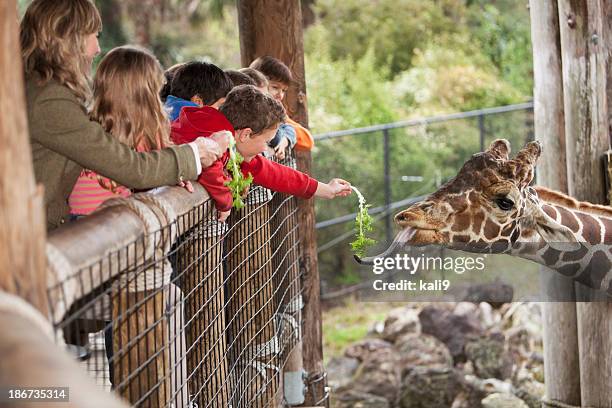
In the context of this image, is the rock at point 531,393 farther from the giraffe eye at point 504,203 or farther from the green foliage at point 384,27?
the green foliage at point 384,27

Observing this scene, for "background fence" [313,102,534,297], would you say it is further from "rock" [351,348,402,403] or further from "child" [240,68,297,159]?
"child" [240,68,297,159]

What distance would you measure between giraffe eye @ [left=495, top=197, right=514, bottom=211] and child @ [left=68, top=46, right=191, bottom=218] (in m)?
2.06

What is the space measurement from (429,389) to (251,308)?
5128 millimetres

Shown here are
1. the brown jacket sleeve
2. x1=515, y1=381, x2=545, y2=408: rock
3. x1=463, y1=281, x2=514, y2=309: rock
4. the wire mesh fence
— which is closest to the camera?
the wire mesh fence

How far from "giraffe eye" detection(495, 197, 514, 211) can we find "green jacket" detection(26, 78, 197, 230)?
210cm

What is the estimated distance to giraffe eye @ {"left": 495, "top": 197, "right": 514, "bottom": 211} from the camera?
4895 mm

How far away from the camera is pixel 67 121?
2957 mm

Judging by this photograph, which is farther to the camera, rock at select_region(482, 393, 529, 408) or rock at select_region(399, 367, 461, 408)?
rock at select_region(399, 367, 461, 408)

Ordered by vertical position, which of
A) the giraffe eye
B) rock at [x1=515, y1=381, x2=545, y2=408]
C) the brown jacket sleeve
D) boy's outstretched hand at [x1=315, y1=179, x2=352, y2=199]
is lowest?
rock at [x1=515, y1=381, x2=545, y2=408]

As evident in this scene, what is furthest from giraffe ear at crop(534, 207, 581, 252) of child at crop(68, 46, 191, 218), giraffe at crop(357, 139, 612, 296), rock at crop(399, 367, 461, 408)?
rock at crop(399, 367, 461, 408)

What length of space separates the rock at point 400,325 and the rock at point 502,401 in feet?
5.04

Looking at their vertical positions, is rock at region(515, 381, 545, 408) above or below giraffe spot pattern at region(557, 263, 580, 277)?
below

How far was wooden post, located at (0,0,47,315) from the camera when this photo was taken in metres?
1.83

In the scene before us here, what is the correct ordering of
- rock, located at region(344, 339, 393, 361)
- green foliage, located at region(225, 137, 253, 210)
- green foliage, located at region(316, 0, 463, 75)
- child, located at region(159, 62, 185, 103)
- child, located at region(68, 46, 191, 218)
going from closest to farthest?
child, located at region(68, 46, 191, 218), green foliage, located at region(225, 137, 253, 210), child, located at region(159, 62, 185, 103), rock, located at region(344, 339, 393, 361), green foliage, located at region(316, 0, 463, 75)
